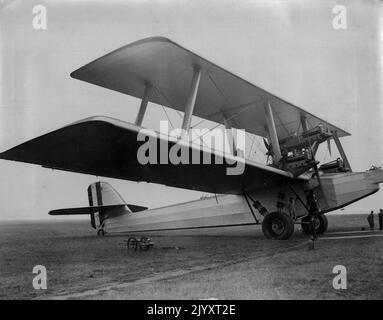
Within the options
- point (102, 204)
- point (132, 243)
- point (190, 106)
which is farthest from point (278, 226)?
point (102, 204)

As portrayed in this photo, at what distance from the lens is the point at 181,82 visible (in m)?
8.56

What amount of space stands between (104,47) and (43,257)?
4261 millimetres

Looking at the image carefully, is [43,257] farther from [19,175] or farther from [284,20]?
[284,20]

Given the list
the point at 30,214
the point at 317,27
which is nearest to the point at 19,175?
the point at 30,214

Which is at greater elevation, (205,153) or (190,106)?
(190,106)

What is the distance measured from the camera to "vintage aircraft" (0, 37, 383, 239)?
596cm

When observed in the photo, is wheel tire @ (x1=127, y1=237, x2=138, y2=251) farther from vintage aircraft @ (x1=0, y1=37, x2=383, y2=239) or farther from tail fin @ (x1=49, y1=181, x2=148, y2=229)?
tail fin @ (x1=49, y1=181, x2=148, y2=229)

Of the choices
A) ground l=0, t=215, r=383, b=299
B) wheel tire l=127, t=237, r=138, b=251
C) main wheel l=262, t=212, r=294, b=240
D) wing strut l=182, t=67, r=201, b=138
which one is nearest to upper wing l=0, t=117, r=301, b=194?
wing strut l=182, t=67, r=201, b=138

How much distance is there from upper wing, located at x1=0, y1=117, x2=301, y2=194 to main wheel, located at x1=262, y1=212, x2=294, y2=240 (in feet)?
3.22

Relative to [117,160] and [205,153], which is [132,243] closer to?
[117,160]

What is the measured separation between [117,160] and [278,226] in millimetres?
4154

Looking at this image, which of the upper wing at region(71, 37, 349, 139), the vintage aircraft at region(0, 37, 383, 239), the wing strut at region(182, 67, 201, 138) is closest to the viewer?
the vintage aircraft at region(0, 37, 383, 239)

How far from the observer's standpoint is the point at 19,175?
19.1 ft

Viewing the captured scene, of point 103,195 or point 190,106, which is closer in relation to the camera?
point 190,106
